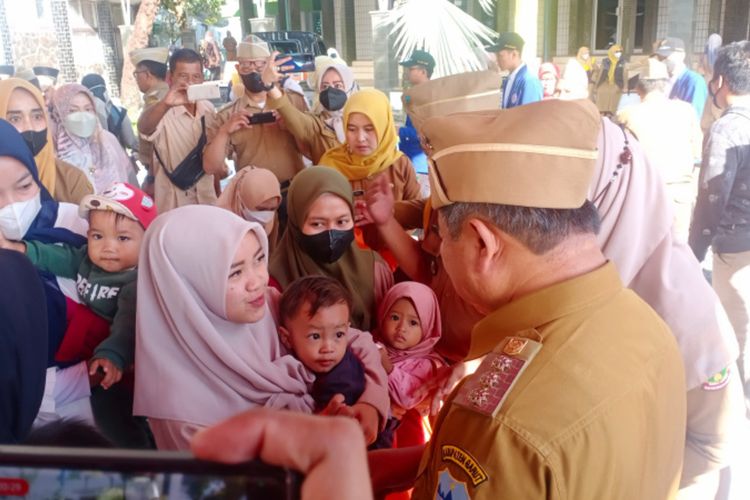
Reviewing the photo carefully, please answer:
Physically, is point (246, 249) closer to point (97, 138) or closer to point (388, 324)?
point (388, 324)

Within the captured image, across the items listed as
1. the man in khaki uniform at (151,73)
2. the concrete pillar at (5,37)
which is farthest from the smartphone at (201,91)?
the concrete pillar at (5,37)

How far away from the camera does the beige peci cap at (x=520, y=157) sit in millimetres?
1166

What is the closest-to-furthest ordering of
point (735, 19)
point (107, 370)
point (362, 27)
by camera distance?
point (107, 370), point (735, 19), point (362, 27)

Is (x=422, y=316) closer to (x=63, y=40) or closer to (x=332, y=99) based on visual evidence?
(x=332, y=99)

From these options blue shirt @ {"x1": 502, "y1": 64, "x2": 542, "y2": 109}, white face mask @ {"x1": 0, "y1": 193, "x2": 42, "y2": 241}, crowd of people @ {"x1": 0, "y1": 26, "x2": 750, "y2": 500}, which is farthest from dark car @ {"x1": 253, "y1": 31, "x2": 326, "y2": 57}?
white face mask @ {"x1": 0, "y1": 193, "x2": 42, "y2": 241}

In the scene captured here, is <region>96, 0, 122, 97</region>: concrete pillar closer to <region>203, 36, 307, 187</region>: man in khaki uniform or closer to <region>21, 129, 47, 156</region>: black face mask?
<region>203, 36, 307, 187</region>: man in khaki uniform

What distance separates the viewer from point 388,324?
2391 millimetres

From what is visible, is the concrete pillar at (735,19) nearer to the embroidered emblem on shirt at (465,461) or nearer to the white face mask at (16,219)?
the white face mask at (16,219)

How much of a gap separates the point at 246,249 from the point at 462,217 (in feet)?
2.77

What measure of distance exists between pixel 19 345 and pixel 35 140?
5.98ft

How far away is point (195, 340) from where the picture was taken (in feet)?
5.88

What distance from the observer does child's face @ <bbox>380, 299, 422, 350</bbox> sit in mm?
2326

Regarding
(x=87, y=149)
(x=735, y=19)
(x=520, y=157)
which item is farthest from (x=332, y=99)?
(x=735, y=19)

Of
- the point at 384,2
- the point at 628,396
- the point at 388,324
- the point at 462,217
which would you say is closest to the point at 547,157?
the point at 462,217
